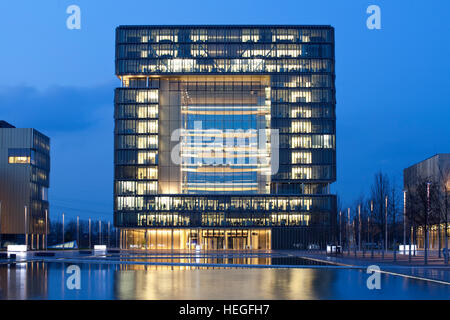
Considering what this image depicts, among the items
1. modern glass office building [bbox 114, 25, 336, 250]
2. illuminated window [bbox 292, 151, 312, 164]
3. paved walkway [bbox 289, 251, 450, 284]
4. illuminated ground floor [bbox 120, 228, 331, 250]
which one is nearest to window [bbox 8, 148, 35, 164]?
modern glass office building [bbox 114, 25, 336, 250]

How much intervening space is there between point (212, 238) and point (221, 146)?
21.5 m

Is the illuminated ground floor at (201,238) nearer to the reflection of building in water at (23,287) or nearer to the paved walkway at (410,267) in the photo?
the paved walkway at (410,267)

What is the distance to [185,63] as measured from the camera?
137 m

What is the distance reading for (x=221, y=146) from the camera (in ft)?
462

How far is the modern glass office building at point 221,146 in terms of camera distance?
13538 cm

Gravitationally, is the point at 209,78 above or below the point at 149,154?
above

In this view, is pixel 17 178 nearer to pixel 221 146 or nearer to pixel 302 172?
pixel 221 146

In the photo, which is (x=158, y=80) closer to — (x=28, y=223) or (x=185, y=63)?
(x=185, y=63)

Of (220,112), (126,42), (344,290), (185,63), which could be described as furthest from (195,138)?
(344,290)

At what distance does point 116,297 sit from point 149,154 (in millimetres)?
112256

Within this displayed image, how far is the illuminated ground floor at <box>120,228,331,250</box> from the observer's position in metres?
135

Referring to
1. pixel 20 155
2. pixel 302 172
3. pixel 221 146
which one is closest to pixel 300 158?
pixel 302 172

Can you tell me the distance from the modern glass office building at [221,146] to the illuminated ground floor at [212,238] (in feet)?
0.75
